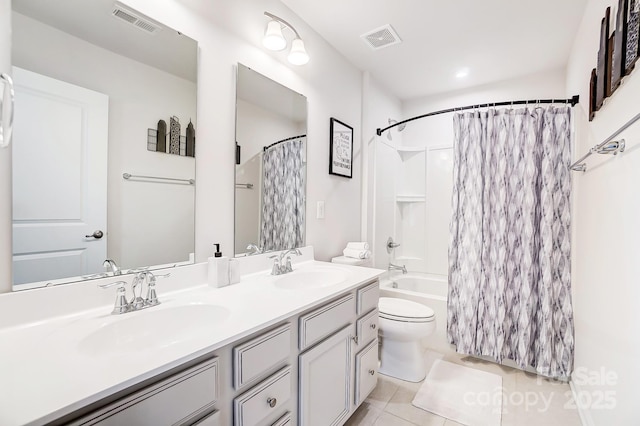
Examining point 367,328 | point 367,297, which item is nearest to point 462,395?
point 367,328

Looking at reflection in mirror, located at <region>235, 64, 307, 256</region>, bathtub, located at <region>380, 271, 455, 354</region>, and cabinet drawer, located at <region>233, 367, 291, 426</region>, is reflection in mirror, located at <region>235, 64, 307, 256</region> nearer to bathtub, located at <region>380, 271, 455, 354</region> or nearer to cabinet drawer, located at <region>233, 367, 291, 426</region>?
cabinet drawer, located at <region>233, 367, 291, 426</region>

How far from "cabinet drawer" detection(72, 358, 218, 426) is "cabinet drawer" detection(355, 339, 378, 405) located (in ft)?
3.09

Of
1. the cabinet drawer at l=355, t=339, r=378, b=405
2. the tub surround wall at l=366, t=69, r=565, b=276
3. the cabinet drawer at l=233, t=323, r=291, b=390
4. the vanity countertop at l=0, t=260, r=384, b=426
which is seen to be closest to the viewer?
the vanity countertop at l=0, t=260, r=384, b=426

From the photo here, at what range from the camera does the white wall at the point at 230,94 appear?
1350mm

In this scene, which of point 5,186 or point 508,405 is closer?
point 5,186

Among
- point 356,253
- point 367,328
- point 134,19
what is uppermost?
point 134,19

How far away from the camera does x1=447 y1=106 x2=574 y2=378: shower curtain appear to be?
1.96m

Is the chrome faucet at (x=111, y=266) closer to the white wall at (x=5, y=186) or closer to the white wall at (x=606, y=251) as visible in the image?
the white wall at (x=5, y=186)

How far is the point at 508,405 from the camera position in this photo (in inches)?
68.6

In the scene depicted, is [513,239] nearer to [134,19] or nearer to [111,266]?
[111,266]

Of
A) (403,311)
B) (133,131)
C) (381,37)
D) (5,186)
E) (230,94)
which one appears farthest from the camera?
(381,37)

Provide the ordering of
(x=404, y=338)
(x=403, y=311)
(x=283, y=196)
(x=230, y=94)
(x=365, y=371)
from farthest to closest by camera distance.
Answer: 1. (x=403, y=311)
2. (x=404, y=338)
3. (x=283, y=196)
4. (x=365, y=371)
5. (x=230, y=94)

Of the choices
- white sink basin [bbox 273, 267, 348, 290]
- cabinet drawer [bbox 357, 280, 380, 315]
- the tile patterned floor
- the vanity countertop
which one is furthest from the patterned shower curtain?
the tile patterned floor

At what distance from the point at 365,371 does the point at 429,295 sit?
118 centimetres
